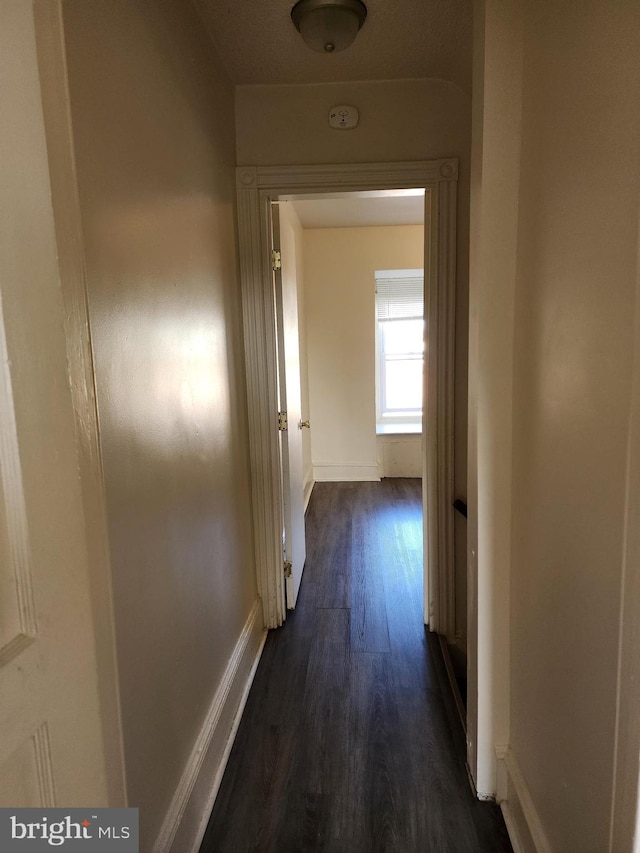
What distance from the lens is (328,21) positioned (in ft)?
5.50

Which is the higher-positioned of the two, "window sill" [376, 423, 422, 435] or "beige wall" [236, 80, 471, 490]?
"beige wall" [236, 80, 471, 490]

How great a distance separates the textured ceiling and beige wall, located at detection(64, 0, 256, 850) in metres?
0.12

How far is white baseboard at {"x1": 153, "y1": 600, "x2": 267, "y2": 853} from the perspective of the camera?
4.39 ft

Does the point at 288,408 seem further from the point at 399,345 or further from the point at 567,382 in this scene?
the point at 399,345

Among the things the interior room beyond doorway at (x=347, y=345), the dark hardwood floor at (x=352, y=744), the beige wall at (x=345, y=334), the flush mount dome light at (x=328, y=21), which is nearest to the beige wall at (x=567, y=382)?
the dark hardwood floor at (x=352, y=744)

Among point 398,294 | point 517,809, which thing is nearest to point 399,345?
point 398,294

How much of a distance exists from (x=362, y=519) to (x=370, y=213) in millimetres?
2646

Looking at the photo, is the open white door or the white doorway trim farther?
the open white door

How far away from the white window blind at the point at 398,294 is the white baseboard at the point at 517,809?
442cm

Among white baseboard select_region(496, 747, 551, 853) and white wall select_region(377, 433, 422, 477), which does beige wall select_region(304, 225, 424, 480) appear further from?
white baseboard select_region(496, 747, 551, 853)

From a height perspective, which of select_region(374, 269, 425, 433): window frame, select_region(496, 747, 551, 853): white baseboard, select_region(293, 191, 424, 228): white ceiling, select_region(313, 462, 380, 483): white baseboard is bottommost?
select_region(496, 747, 551, 853): white baseboard

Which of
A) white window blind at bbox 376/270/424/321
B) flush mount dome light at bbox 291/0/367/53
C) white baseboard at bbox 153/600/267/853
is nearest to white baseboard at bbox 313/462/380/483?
white window blind at bbox 376/270/424/321

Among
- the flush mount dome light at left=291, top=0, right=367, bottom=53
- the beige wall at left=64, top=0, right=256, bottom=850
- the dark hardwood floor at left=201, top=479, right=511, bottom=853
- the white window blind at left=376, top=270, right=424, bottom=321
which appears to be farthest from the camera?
the white window blind at left=376, top=270, right=424, bottom=321

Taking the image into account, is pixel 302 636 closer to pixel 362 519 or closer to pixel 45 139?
pixel 362 519
